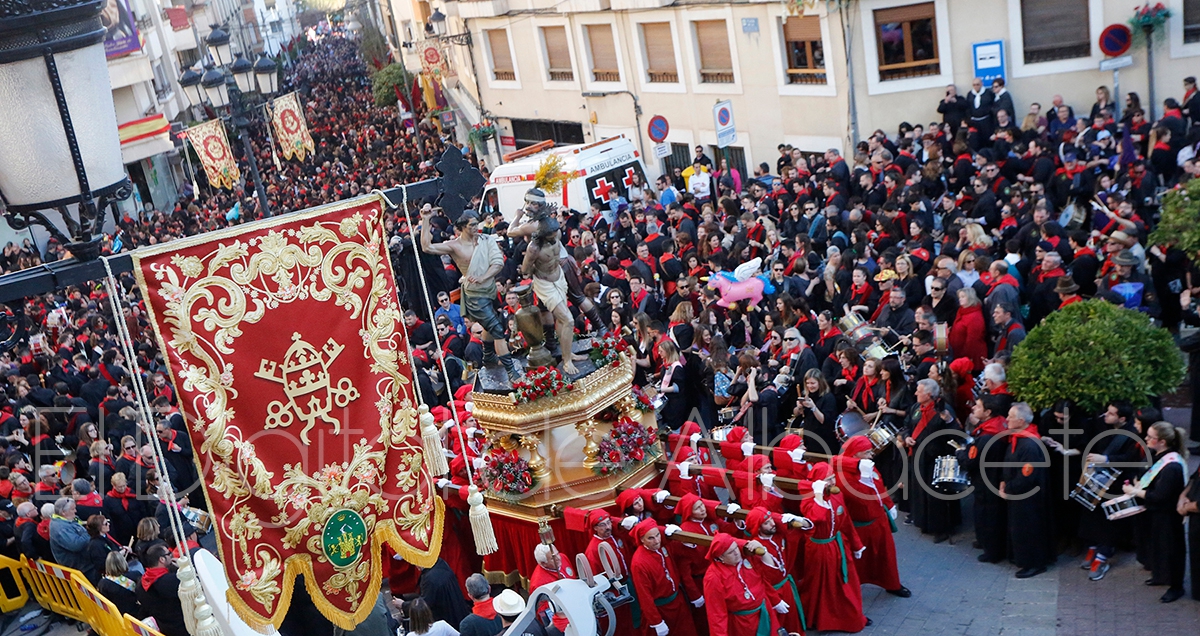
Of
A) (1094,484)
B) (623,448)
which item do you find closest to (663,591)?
(623,448)

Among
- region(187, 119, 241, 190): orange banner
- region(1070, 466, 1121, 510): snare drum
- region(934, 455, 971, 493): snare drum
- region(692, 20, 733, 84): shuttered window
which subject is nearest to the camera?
region(1070, 466, 1121, 510): snare drum

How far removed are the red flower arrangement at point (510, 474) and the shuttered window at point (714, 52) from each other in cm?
1557

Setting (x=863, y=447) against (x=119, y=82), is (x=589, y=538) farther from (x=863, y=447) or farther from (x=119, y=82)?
(x=119, y=82)

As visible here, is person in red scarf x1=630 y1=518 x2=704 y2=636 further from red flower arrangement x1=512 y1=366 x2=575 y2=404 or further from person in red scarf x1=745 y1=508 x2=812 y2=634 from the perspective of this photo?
red flower arrangement x1=512 y1=366 x2=575 y2=404

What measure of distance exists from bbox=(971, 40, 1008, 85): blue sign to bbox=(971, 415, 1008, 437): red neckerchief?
37.9 ft

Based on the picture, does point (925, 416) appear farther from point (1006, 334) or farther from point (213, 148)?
point (213, 148)

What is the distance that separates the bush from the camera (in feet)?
28.7

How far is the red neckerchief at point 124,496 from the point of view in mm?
12164

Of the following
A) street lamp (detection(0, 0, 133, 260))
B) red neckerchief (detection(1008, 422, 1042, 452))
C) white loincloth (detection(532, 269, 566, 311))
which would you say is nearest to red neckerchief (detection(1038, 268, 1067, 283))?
red neckerchief (detection(1008, 422, 1042, 452))

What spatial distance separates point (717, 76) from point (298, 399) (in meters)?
20.9

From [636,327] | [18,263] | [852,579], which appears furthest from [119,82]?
[852,579]

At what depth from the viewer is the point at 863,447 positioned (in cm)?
948

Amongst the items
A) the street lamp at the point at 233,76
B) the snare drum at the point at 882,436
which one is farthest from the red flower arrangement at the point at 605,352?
the street lamp at the point at 233,76

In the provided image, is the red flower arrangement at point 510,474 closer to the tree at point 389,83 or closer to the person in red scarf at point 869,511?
the person in red scarf at point 869,511
